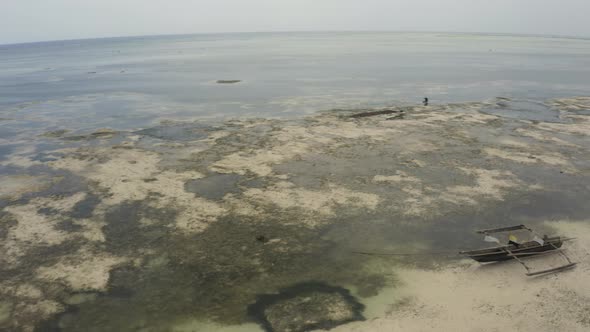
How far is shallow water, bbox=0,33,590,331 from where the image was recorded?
30.5 ft

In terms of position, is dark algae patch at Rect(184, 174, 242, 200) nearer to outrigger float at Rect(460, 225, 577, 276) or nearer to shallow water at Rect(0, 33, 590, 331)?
shallow water at Rect(0, 33, 590, 331)

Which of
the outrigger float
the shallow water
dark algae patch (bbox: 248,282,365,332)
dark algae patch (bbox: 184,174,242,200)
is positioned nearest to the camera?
dark algae patch (bbox: 248,282,365,332)

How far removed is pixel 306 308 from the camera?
8586 millimetres

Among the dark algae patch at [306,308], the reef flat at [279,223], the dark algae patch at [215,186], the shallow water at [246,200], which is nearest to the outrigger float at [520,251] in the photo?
the reef flat at [279,223]

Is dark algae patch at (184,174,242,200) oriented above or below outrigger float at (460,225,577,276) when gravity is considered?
above

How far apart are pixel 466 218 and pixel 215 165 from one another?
10.3m

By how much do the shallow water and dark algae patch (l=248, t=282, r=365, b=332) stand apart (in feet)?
0.46

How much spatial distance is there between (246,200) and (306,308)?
5.94 meters

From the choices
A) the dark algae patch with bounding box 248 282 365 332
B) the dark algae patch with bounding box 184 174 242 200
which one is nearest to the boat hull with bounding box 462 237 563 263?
the dark algae patch with bounding box 248 282 365 332

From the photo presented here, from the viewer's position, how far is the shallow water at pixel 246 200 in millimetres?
9281

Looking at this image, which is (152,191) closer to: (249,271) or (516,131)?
(249,271)

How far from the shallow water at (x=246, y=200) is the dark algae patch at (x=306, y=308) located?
14 cm

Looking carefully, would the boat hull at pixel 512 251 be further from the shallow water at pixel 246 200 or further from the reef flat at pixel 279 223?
the shallow water at pixel 246 200

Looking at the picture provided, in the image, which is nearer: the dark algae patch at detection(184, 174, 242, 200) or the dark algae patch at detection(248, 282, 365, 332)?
the dark algae patch at detection(248, 282, 365, 332)
